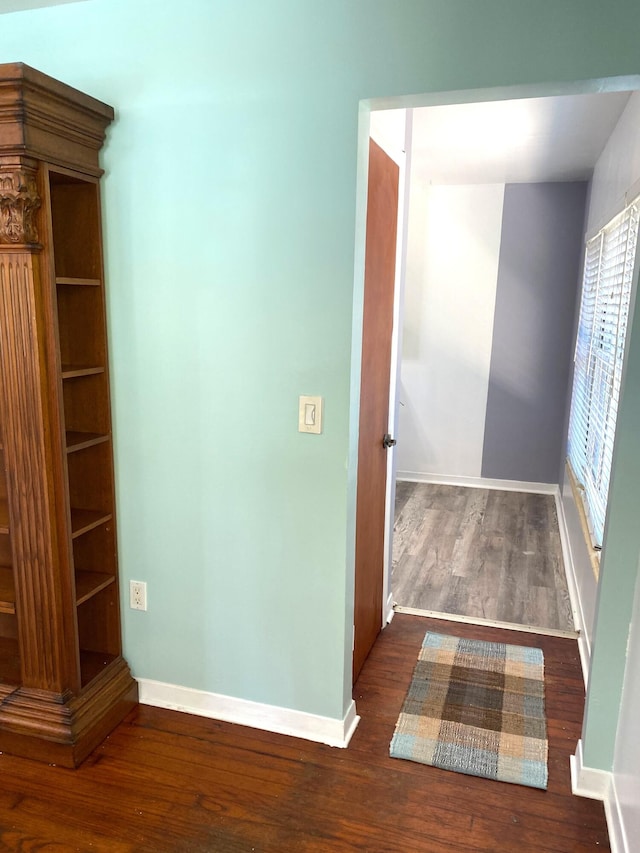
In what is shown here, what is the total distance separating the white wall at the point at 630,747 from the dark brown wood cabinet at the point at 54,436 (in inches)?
64.4

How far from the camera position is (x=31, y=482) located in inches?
77.3

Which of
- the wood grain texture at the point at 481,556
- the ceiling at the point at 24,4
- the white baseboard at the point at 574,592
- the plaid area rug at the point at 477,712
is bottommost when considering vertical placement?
the wood grain texture at the point at 481,556

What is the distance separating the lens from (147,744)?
218cm

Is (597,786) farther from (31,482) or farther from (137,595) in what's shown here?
(31,482)

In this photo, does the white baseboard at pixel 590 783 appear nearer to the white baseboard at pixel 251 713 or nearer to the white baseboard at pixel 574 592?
the white baseboard at pixel 574 592

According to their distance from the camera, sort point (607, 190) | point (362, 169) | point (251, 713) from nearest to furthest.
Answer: point (362, 169) → point (251, 713) → point (607, 190)

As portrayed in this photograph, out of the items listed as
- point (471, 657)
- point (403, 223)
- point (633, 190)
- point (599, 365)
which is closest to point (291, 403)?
point (403, 223)

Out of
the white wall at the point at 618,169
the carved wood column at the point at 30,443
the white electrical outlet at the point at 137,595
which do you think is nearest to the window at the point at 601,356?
the white wall at the point at 618,169

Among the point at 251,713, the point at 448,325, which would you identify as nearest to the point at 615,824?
the point at 251,713

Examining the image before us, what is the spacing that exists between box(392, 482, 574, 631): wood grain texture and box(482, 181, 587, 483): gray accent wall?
0.40m

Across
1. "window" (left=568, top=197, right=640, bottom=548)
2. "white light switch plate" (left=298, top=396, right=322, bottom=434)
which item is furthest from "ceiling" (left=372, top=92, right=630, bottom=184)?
"white light switch plate" (left=298, top=396, right=322, bottom=434)

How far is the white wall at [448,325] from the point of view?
513 centimetres

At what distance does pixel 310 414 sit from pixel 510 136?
245 cm

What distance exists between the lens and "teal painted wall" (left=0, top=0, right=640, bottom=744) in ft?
5.77
